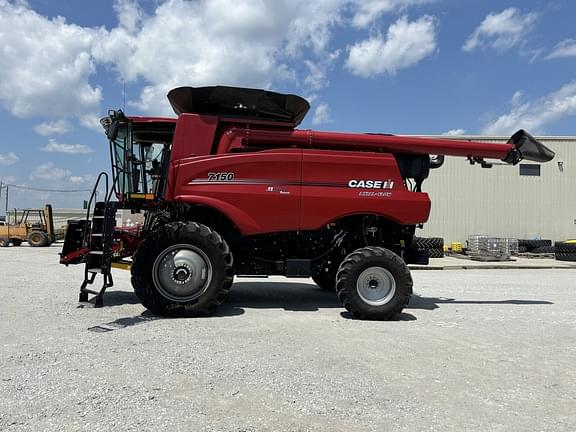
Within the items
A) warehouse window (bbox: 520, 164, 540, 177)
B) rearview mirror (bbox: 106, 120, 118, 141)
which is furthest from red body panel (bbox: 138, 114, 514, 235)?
warehouse window (bbox: 520, 164, 540, 177)

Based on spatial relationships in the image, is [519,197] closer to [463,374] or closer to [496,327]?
[496,327]

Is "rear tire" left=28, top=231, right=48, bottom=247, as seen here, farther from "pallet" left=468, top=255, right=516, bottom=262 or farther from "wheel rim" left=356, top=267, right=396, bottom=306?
"wheel rim" left=356, top=267, right=396, bottom=306

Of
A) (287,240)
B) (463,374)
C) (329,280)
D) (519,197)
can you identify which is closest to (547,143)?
(519,197)

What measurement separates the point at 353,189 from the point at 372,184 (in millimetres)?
337

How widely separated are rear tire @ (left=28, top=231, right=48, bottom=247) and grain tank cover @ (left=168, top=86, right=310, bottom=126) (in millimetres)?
27463

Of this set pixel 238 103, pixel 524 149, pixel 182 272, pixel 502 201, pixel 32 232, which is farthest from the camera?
pixel 32 232

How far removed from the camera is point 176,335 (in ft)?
19.2

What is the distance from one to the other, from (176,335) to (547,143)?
26.1 m

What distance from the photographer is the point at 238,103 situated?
7.70 metres

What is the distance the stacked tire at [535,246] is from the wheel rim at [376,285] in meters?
19.7

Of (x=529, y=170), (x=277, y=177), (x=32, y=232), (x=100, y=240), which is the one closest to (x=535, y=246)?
(x=529, y=170)

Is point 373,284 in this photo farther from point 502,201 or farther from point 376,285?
point 502,201

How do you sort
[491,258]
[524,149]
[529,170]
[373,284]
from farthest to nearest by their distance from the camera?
[529,170], [491,258], [524,149], [373,284]

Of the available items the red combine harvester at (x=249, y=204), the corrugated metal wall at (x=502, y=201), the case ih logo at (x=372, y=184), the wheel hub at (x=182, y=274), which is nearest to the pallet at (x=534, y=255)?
the corrugated metal wall at (x=502, y=201)
